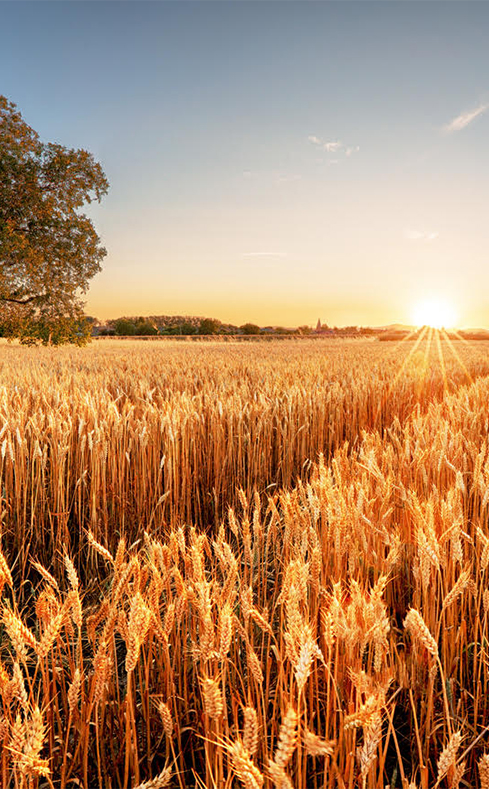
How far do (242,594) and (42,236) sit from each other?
62.3 feet

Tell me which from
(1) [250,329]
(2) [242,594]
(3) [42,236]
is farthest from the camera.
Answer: (1) [250,329]

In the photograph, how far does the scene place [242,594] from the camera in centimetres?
90

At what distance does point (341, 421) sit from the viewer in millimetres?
4012

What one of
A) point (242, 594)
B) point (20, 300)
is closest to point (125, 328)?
point (20, 300)

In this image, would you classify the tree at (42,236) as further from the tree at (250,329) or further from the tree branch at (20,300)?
the tree at (250,329)

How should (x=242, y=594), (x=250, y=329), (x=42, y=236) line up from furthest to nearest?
(x=250, y=329) → (x=42, y=236) → (x=242, y=594)

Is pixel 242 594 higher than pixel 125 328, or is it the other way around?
pixel 125 328

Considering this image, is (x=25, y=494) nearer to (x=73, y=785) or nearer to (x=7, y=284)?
(x=73, y=785)

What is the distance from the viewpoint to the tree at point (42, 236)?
16172 mm

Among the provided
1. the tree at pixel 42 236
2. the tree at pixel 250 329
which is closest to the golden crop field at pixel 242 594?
the tree at pixel 42 236

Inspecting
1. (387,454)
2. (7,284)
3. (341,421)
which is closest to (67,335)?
(7,284)

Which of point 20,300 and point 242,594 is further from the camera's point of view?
point 20,300

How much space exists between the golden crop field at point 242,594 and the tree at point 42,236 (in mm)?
14040

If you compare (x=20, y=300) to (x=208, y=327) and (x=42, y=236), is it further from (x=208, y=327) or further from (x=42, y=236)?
(x=208, y=327)
